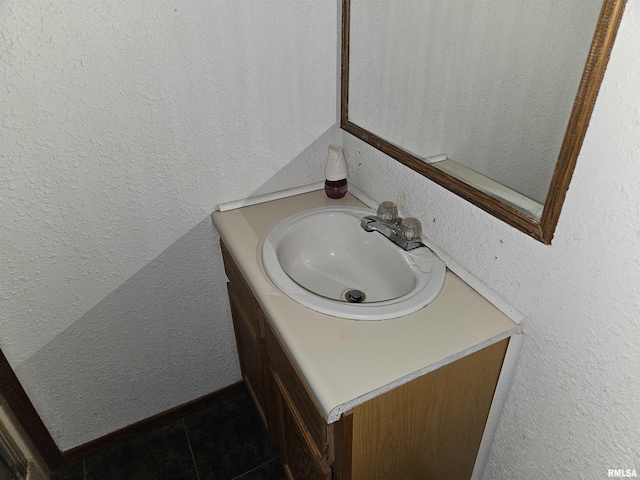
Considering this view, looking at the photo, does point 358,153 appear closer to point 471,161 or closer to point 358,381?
point 471,161

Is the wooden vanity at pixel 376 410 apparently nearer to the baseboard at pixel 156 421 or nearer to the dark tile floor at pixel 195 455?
the dark tile floor at pixel 195 455

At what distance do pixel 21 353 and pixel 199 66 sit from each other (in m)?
0.97

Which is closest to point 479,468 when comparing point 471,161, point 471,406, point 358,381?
point 471,406

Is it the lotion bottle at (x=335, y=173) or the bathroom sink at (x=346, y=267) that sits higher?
the lotion bottle at (x=335, y=173)

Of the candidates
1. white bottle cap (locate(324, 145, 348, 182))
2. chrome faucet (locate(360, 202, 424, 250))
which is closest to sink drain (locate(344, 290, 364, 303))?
chrome faucet (locate(360, 202, 424, 250))

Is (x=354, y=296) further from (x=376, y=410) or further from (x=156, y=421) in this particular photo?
(x=156, y=421)

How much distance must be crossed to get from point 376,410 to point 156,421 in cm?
111

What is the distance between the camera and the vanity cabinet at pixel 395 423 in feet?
2.76

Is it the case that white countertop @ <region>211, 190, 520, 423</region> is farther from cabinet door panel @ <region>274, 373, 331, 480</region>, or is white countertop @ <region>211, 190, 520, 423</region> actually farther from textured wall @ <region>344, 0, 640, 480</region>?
cabinet door panel @ <region>274, 373, 331, 480</region>

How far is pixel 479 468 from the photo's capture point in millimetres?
1140

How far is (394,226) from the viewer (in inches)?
45.1

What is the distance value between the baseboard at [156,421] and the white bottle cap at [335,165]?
2.99ft

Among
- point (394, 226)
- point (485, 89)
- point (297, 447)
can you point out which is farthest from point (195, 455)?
point (485, 89)

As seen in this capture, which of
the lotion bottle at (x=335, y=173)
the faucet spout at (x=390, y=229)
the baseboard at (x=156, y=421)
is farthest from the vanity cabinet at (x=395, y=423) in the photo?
the baseboard at (x=156, y=421)
